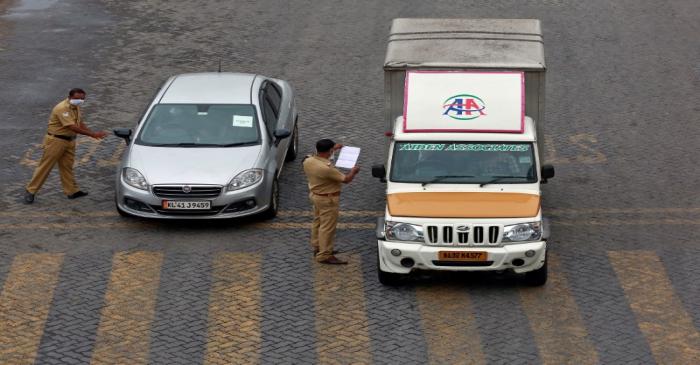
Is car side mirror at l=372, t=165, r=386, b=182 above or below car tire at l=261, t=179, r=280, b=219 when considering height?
above

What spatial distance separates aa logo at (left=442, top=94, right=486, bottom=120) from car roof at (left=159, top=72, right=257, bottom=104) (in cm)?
364

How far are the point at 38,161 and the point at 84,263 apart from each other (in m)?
4.49

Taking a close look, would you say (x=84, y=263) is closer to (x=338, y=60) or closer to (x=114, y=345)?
(x=114, y=345)

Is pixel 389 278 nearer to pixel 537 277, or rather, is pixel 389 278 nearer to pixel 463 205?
pixel 463 205

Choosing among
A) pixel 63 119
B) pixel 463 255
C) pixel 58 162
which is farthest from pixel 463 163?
pixel 58 162

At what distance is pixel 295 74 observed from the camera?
24.9 metres

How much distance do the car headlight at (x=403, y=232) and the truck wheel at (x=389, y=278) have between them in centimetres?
45

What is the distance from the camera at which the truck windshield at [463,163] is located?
15523mm

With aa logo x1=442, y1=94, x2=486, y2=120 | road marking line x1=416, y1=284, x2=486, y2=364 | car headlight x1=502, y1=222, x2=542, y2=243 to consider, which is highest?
aa logo x1=442, y1=94, x2=486, y2=120

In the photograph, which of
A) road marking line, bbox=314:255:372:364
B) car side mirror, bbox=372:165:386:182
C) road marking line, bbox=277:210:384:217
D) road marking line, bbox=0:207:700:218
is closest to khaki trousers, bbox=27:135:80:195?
road marking line, bbox=0:207:700:218

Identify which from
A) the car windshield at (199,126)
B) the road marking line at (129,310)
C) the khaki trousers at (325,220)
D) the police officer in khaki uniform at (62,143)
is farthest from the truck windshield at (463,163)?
the police officer in khaki uniform at (62,143)

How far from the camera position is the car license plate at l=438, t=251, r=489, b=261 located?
14.6m

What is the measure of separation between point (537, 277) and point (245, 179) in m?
4.22

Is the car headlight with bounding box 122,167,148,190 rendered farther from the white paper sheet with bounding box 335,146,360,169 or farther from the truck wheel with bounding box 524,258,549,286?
the truck wheel with bounding box 524,258,549,286
